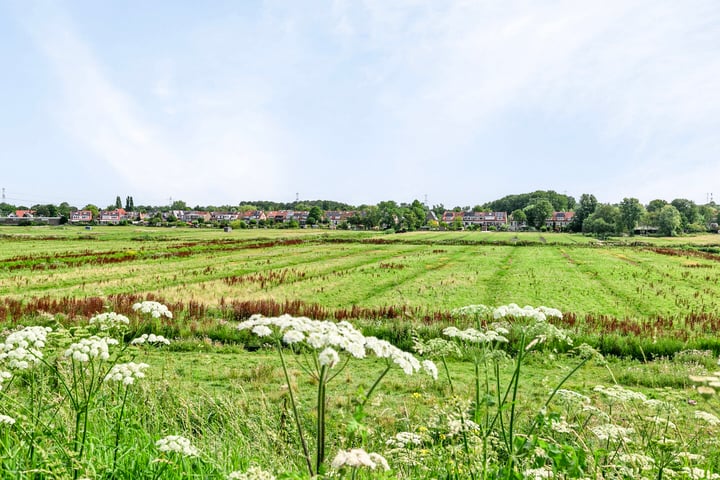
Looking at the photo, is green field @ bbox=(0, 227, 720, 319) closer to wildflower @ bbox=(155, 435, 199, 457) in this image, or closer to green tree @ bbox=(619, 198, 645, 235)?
wildflower @ bbox=(155, 435, 199, 457)

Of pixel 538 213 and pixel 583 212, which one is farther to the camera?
pixel 538 213

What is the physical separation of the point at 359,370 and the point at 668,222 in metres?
143

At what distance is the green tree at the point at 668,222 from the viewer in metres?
120

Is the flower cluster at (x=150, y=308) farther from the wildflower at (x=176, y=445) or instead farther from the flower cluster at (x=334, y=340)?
the flower cluster at (x=334, y=340)

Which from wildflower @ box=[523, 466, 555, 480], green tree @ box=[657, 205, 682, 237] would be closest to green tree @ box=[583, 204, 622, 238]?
green tree @ box=[657, 205, 682, 237]

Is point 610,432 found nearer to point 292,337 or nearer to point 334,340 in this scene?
point 334,340

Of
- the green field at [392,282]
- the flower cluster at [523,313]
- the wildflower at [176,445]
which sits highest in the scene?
the flower cluster at [523,313]

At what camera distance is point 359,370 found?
40.8 feet

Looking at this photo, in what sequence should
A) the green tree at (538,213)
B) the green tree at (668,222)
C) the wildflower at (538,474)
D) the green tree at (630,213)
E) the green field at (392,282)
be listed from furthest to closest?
the green tree at (538,213)
the green tree at (630,213)
the green tree at (668,222)
the green field at (392,282)
the wildflower at (538,474)

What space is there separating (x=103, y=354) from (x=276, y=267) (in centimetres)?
3897

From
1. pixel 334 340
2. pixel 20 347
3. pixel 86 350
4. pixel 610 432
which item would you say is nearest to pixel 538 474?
pixel 610 432

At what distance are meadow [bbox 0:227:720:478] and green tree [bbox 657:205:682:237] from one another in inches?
3847

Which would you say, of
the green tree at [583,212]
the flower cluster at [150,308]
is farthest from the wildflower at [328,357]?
the green tree at [583,212]

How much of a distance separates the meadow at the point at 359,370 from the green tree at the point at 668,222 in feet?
321
